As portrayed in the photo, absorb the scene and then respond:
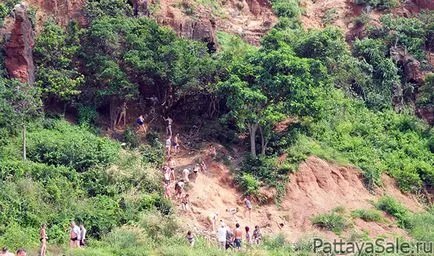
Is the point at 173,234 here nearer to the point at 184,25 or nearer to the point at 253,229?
the point at 253,229

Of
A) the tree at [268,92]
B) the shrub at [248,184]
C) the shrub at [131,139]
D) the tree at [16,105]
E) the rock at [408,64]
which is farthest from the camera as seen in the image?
the rock at [408,64]

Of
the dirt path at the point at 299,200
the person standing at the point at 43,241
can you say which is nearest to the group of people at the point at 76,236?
the person standing at the point at 43,241

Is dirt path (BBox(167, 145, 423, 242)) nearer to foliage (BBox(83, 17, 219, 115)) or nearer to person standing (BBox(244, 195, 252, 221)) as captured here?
person standing (BBox(244, 195, 252, 221))

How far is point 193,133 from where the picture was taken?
29484mm

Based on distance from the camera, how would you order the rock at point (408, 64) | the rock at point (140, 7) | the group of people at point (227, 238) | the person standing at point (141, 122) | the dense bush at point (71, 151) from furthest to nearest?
the rock at point (408, 64), the rock at point (140, 7), the person standing at point (141, 122), the dense bush at point (71, 151), the group of people at point (227, 238)

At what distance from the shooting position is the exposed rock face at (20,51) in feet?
91.1

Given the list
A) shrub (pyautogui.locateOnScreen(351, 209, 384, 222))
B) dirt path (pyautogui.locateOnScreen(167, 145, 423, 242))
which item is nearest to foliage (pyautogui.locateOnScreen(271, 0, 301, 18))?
dirt path (pyautogui.locateOnScreen(167, 145, 423, 242))

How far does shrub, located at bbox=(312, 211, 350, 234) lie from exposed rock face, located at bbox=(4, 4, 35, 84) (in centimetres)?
1085

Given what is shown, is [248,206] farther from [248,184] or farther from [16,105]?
[16,105]

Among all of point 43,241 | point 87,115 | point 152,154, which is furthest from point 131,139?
point 43,241

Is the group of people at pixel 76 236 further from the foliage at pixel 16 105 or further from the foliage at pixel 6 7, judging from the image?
the foliage at pixel 6 7

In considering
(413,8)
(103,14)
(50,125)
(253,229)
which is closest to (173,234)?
(253,229)

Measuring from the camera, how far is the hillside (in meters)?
23.5

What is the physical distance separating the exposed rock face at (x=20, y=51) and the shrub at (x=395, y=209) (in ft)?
42.0
